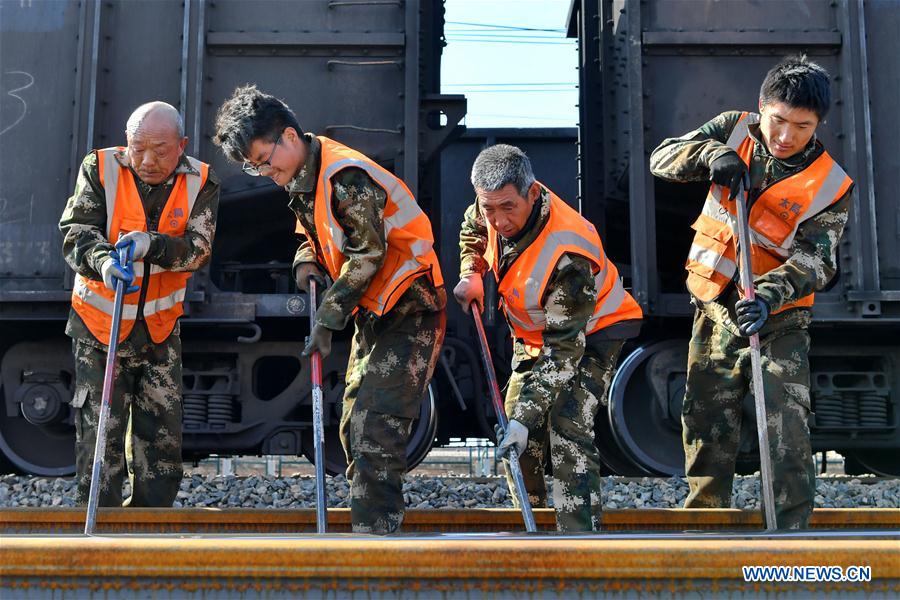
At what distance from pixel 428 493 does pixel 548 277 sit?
9.37 feet

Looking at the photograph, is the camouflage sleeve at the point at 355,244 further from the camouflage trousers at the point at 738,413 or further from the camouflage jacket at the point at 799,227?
the camouflage trousers at the point at 738,413

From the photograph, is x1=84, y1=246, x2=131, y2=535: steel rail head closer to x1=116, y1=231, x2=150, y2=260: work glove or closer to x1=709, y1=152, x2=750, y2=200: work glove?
x1=116, y1=231, x2=150, y2=260: work glove

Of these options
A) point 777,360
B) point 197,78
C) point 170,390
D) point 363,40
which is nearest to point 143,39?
point 197,78

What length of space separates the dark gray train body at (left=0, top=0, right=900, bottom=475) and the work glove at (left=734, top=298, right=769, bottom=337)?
2.24 meters

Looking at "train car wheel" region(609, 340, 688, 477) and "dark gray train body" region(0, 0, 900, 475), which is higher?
"dark gray train body" region(0, 0, 900, 475)

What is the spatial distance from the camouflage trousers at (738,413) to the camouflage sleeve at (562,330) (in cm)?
68

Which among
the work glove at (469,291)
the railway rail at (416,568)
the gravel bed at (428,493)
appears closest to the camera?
the railway rail at (416,568)

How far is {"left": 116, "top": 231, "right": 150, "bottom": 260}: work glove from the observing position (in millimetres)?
3791

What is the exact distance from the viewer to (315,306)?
3908 millimetres

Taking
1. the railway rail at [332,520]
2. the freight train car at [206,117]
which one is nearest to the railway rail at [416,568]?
the railway rail at [332,520]

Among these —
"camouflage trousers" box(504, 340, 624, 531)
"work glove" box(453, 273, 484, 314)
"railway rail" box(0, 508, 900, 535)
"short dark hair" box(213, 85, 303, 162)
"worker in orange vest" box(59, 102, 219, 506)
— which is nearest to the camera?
"short dark hair" box(213, 85, 303, 162)

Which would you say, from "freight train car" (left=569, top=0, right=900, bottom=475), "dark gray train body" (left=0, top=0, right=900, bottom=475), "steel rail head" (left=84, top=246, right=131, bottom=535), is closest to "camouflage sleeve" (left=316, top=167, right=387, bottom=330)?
"steel rail head" (left=84, top=246, right=131, bottom=535)

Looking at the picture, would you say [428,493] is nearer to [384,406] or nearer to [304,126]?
[304,126]

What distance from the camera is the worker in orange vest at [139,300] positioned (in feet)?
13.3
